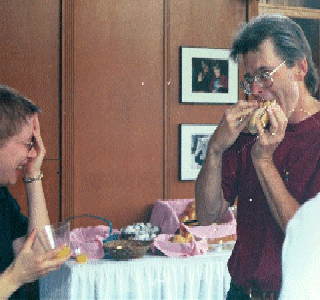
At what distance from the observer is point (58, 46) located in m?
3.60

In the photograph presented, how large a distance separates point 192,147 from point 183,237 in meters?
1.07

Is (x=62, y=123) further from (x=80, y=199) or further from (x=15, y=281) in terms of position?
(x=15, y=281)

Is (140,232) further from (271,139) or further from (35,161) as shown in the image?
(271,139)

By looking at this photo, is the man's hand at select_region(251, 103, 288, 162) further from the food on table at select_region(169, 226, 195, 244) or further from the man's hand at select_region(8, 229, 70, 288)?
the food on table at select_region(169, 226, 195, 244)

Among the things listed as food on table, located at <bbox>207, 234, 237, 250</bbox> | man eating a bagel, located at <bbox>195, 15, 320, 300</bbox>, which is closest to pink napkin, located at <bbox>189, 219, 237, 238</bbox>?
food on table, located at <bbox>207, 234, 237, 250</bbox>

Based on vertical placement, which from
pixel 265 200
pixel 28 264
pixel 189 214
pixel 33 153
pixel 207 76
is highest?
pixel 207 76

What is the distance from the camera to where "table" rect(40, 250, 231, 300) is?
8.70 ft

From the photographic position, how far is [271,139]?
1.12 m

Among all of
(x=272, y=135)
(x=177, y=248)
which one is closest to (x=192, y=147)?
(x=177, y=248)

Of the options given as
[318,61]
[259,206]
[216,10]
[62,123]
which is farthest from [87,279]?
[318,61]

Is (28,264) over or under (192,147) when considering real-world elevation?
under

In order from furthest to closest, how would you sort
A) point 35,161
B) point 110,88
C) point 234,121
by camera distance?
point 110,88 → point 35,161 → point 234,121

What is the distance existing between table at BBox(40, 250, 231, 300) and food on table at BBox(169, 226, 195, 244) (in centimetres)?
13

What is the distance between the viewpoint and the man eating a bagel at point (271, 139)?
113 centimetres
